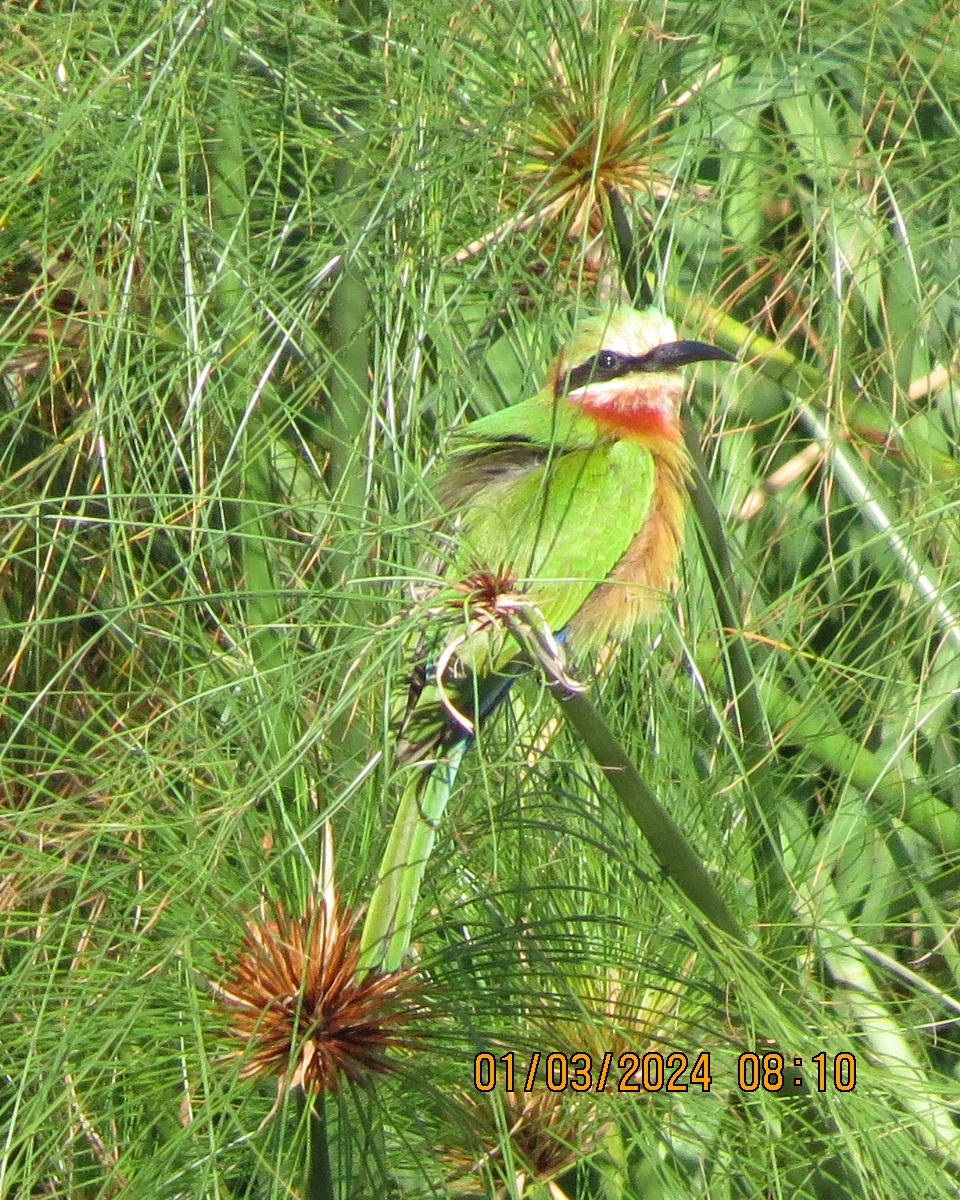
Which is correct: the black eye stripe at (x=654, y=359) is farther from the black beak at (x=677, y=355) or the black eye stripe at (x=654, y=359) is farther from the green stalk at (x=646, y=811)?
the green stalk at (x=646, y=811)

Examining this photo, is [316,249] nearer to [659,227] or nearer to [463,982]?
[659,227]

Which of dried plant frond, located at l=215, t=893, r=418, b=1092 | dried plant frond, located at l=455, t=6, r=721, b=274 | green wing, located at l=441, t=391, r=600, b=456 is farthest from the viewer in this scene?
green wing, located at l=441, t=391, r=600, b=456

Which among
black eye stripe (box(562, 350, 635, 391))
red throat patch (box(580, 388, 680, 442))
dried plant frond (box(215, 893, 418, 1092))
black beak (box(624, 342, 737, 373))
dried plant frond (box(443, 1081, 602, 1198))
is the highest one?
black beak (box(624, 342, 737, 373))

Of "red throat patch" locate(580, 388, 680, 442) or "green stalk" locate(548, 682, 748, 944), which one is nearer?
"green stalk" locate(548, 682, 748, 944)

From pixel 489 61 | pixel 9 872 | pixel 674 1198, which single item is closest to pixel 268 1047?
pixel 9 872

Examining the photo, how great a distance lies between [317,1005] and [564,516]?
0.51 metres

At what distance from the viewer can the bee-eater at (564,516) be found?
131cm

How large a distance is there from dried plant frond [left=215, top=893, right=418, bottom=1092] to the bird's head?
0.66m

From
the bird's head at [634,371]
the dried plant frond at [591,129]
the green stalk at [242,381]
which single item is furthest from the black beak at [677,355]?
the green stalk at [242,381]

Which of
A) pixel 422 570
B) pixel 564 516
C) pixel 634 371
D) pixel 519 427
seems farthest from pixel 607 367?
pixel 422 570

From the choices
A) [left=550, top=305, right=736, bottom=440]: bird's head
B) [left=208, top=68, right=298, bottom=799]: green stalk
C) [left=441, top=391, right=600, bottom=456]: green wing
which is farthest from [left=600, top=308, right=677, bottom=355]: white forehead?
[left=208, top=68, right=298, bottom=799]: green stalk

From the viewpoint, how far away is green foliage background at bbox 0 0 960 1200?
1.30m
